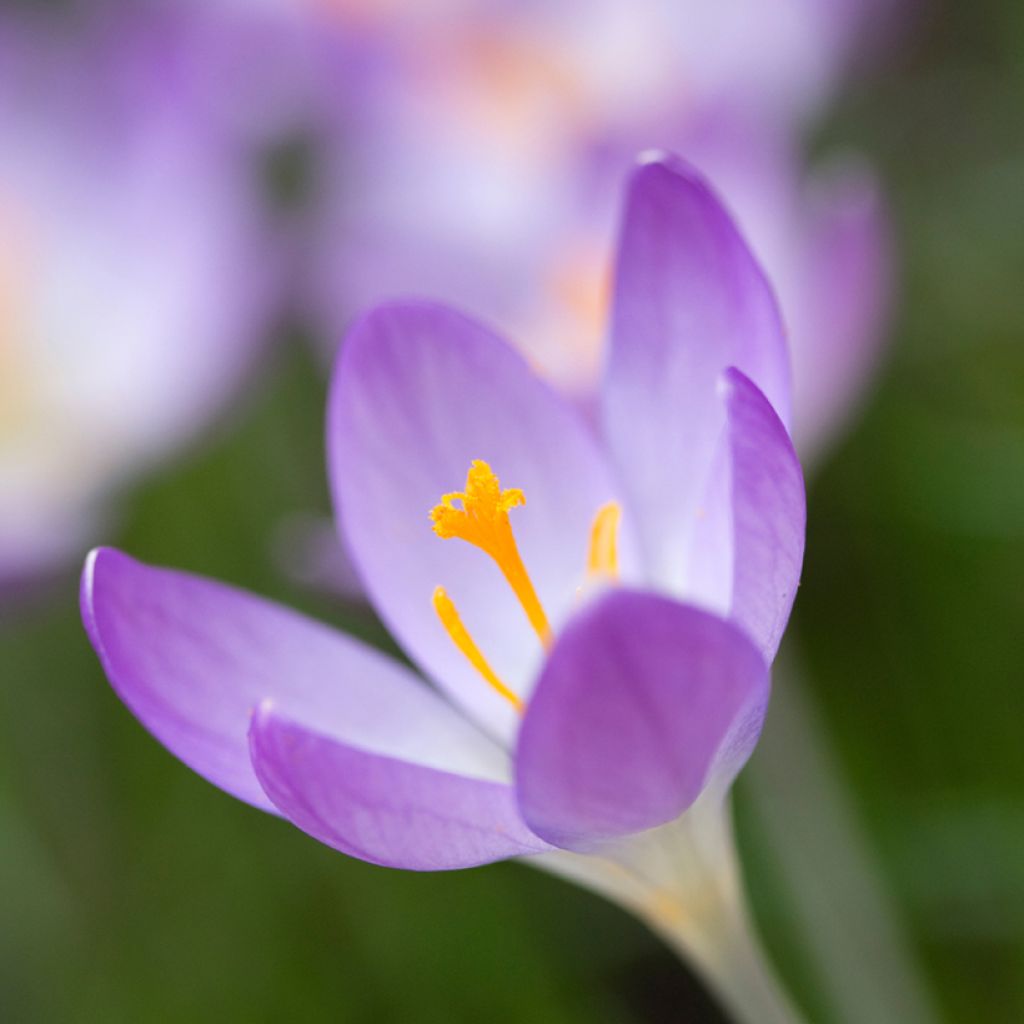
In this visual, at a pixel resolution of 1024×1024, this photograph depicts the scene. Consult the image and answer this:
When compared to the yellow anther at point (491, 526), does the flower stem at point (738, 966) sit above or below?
below

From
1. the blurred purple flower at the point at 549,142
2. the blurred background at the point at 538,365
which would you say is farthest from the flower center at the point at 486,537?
the blurred purple flower at the point at 549,142

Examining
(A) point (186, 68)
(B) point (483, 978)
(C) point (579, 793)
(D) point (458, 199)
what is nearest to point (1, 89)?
(A) point (186, 68)

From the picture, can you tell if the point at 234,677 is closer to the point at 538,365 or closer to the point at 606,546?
the point at 606,546

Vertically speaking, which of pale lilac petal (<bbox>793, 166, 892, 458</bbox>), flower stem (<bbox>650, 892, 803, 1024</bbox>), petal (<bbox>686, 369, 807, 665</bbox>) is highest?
petal (<bbox>686, 369, 807, 665</bbox>)

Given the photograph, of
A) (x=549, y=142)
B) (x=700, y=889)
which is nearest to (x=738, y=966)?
(x=700, y=889)

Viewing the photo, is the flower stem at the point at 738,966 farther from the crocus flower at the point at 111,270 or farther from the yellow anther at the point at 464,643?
the crocus flower at the point at 111,270

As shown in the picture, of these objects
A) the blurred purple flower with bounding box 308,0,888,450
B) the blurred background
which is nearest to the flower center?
the blurred background

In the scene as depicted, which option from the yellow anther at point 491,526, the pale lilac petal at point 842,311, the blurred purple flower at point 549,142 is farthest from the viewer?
the blurred purple flower at point 549,142

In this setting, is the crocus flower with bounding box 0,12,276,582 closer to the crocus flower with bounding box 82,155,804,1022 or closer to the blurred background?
the blurred background
